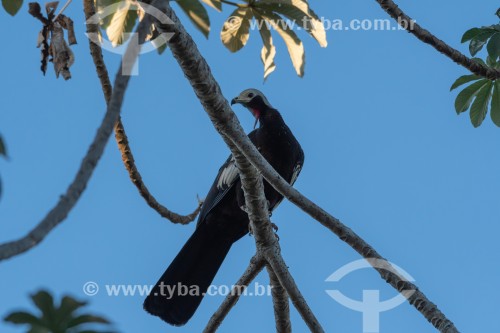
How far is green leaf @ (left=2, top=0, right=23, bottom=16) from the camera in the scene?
4.06m

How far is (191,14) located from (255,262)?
82.8 inches

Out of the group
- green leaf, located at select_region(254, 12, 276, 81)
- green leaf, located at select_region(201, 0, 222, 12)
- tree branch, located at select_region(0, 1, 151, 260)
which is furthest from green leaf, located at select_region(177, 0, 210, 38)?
tree branch, located at select_region(0, 1, 151, 260)

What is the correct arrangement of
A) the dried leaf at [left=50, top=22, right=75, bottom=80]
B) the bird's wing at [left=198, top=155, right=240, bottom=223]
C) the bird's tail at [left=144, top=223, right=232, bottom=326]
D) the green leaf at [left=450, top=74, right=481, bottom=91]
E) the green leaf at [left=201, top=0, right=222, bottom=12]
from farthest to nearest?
the bird's wing at [left=198, top=155, right=240, bottom=223]
the bird's tail at [left=144, top=223, right=232, bottom=326]
the green leaf at [left=450, top=74, right=481, bottom=91]
the dried leaf at [left=50, top=22, right=75, bottom=80]
the green leaf at [left=201, top=0, right=222, bottom=12]

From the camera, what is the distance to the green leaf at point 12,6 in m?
4.06

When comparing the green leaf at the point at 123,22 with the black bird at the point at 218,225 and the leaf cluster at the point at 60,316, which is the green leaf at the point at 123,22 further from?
the black bird at the point at 218,225

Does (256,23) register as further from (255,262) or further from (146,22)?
(255,262)

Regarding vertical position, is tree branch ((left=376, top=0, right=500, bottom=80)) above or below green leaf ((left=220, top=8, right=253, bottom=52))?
above

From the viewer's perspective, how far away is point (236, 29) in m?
4.25

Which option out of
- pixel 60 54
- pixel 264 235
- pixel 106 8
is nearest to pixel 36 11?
pixel 60 54

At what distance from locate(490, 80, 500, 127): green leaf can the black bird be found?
169 centimetres

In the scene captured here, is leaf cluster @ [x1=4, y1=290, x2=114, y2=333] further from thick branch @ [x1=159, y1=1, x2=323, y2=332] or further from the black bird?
the black bird

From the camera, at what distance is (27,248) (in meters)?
2.59

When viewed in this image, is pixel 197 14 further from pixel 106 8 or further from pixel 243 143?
pixel 243 143

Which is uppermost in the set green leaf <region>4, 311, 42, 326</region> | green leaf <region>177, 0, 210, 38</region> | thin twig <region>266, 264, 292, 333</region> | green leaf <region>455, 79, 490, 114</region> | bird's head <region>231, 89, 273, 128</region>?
bird's head <region>231, 89, 273, 128</region>
